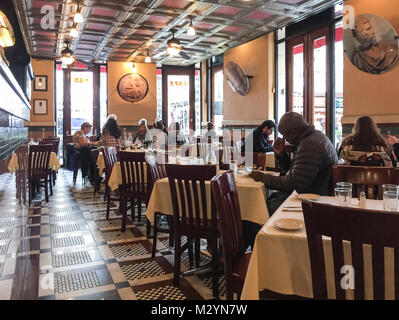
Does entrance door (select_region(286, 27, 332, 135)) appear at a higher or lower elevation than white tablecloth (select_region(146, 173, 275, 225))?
higher

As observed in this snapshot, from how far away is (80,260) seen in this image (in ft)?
10.7

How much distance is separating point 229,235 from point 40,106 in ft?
34.4

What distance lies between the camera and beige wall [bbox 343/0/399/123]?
5.61m

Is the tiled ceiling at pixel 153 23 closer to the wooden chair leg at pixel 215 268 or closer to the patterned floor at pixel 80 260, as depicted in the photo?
the patterned floor at pixel 80 260

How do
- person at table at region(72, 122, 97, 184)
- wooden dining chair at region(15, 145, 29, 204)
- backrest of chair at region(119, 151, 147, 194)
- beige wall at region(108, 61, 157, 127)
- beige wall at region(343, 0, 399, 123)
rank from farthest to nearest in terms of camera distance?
beige wall at region(108, 61, 157, 127)
person at table at region(72, 122, 97, 184)
beige wall at region(343, 0, 399, 123)
backrest of chair at region(119, 151, 147, 194)
wooden dining chair at region(15, 145, 29, 204)

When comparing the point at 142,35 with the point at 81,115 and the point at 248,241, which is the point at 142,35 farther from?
the point at 248,241

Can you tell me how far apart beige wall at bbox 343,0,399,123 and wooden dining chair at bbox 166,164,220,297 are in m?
4.43

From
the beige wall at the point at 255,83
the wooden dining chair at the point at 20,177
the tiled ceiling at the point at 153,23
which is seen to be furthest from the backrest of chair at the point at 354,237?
the beige wall at the point at 255,83

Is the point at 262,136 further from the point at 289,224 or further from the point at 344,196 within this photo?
the point at 289,224

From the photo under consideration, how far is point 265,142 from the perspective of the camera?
6305 mm

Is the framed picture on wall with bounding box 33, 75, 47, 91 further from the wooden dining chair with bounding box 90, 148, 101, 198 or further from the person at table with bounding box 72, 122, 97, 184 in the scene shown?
the wooden dining chair with bounding box 90, 148, 101, 198

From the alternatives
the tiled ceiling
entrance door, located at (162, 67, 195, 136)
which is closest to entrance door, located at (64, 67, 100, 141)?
the tiled ceiling

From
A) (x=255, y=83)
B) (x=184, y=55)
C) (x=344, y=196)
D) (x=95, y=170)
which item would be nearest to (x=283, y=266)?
(x=344, y=196)
